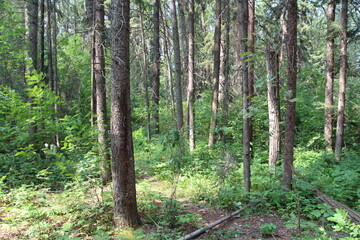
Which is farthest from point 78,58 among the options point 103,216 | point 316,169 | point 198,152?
point 316,169

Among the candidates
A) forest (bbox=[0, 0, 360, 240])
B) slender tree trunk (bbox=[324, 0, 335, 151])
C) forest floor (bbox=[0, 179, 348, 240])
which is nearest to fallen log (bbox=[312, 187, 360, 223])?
forest (bbox=[0, 0, 360, 240])

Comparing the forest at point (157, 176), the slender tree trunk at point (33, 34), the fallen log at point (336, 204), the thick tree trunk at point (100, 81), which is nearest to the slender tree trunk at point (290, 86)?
the forest at point (157, 176)

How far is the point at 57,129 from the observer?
7270 millimetres

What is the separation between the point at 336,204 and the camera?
5129 mm

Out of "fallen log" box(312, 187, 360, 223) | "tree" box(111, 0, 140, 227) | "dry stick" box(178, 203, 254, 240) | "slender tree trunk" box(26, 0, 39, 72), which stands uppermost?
"slender tree trunk" box(26, 0, 39, 72)

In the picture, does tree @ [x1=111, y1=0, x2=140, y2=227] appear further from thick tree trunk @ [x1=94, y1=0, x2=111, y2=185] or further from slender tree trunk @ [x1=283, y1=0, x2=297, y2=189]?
slender tree trunk @ [x1=283, y1=0, x2=297, y2=189]

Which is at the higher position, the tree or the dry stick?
the tree

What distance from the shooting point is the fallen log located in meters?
4.61

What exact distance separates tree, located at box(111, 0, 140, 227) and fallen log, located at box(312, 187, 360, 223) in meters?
4.23

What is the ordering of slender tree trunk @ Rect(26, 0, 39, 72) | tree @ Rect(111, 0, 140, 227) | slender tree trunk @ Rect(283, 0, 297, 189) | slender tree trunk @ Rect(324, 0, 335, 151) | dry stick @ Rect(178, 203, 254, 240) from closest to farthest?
1. dry stick @ Rect(178, 203, 254, 240)
2. tree @ Rect(111, 0, 140, 227)
3. slender tree trunk @ Rect(283, 0, 297, 189)
4. slender tree trunk @ Rect(26, 0, 39, 72)
5. slender tree trunk @ Rect(324, 0, 335, 151)

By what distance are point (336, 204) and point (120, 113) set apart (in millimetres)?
4916

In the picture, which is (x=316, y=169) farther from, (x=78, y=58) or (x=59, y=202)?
(x=78, y=58)

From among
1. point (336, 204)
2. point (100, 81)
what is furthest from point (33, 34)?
point (336, 204)

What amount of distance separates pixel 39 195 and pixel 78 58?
1275cm
